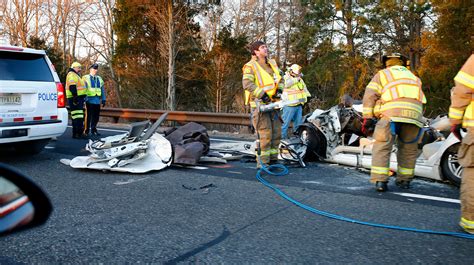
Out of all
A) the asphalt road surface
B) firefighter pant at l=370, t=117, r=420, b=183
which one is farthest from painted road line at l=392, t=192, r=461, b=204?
firefighter pant at l=370, t=117, r=420, b=183

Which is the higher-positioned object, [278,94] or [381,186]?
[278,94]

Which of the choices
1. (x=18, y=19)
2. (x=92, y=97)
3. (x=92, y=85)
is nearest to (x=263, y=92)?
(x=92, y=85)

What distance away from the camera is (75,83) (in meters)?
9.33

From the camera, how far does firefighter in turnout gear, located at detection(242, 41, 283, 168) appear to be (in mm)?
5892

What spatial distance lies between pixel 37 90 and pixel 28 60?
0.47 meters

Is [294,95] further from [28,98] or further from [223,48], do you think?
[223,48]

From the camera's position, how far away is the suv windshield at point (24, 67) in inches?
227

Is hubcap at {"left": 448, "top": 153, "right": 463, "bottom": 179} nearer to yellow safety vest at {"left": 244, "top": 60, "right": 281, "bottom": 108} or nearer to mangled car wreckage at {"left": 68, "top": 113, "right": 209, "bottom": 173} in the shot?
yellow safety vest at {"left": 244, "top": 60, "right": 281, "bottom": 108}

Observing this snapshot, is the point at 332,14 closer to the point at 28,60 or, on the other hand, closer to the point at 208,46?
the point at 208,46

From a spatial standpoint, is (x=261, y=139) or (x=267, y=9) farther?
(x=267, y=9)

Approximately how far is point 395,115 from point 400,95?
8.9 inches

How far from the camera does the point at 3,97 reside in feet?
18.6

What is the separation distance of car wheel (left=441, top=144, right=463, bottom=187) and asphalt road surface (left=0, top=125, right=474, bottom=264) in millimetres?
155

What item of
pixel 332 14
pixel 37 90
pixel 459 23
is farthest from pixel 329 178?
pixel 332 14
